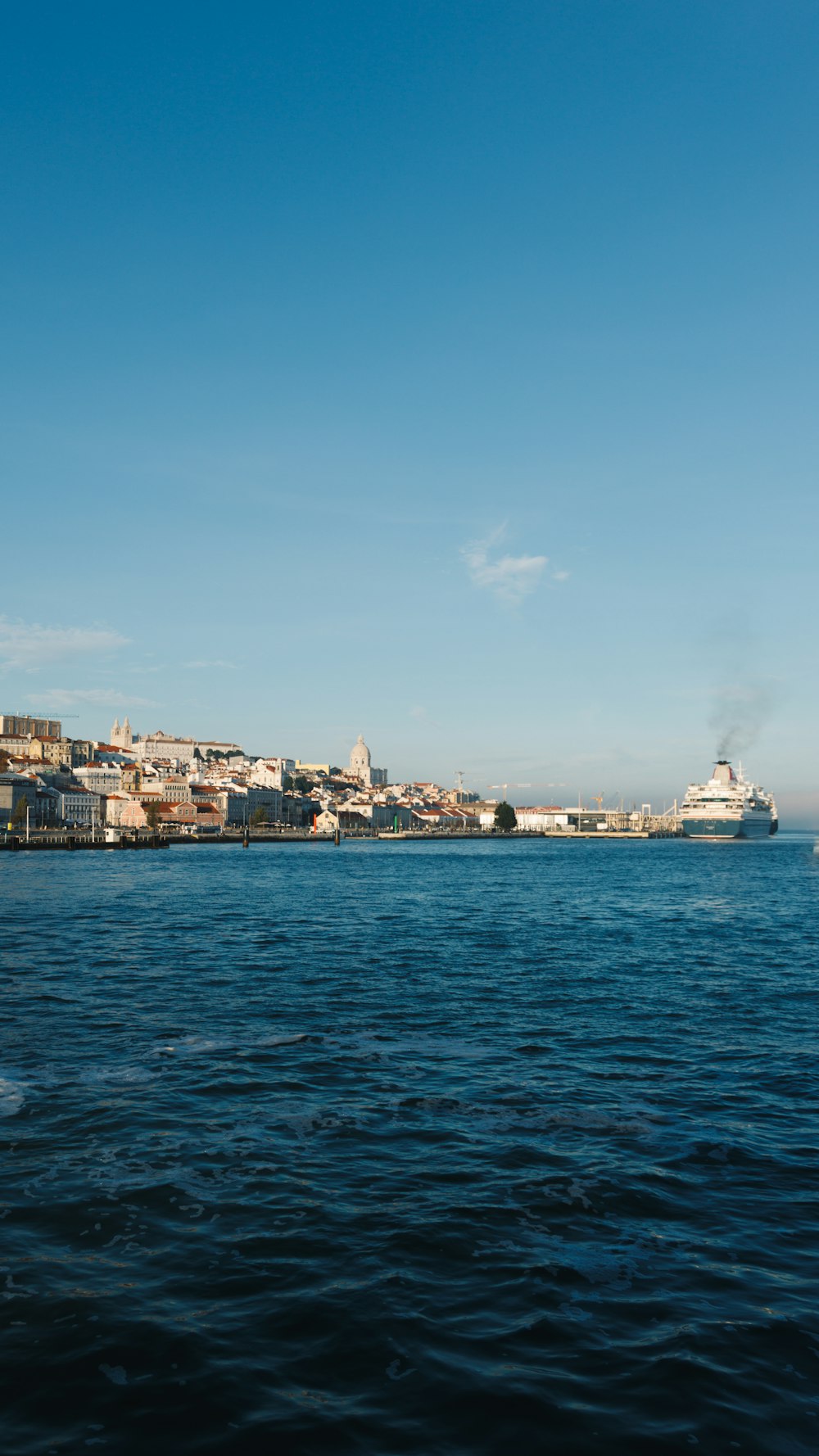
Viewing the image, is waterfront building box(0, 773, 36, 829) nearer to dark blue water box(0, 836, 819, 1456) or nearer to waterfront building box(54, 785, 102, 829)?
waterfront building box(54, 785, 102, 829)

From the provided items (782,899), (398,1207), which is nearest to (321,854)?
(782,899)

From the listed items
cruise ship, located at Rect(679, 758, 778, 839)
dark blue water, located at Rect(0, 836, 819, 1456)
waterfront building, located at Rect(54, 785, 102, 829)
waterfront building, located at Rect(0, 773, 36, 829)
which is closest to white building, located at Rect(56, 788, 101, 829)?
waterfront building, located at Rect(54, 785, 102, 829)

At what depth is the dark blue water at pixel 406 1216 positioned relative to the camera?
770 cm

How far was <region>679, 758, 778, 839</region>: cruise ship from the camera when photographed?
611 ft

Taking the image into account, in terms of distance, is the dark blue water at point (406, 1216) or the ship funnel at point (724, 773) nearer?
the dark blue water at point (406, 1216)

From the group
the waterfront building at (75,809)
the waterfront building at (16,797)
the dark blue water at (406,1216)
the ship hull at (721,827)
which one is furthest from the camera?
the waterfront building at (75,809)

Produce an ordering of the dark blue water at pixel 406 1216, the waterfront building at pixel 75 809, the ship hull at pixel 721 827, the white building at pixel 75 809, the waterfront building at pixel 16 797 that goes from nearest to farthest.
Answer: the dark blue water at pixel 406 1216, the waterfront building at pixel 16 797, the ship hull at pixel 721 827, the waterfront building at pixel 75 809, the white building at pixel 75 809

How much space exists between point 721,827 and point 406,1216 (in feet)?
622

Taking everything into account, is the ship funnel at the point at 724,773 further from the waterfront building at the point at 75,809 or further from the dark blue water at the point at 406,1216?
the dark blue water at the point at 406,1216

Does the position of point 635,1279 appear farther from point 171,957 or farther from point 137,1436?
point 171,957

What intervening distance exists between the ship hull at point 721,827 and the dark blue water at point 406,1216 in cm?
17026

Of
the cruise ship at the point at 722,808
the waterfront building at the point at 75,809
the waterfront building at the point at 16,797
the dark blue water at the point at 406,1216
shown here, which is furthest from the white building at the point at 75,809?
the dark blue water at the point at 406,1216

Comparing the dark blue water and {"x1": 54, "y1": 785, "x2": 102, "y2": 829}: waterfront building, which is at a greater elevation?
{"x1": 54, "y1": 785, "x2": 102, "y2": 829}: waterfront building

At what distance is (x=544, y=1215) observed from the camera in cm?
1127
